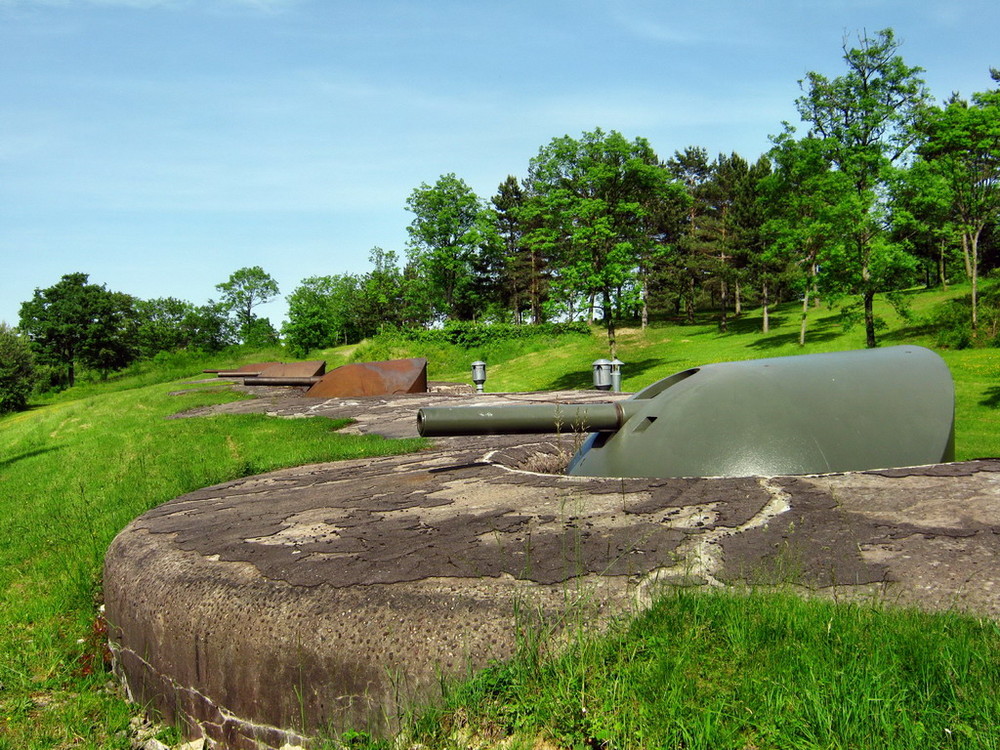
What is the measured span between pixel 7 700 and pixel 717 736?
11.9 feet

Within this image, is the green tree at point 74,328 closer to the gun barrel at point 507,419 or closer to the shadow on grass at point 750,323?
the shadow on grass at point 750,323

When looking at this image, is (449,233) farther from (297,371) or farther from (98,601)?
(98,601)

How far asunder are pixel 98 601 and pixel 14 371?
52.7 meters

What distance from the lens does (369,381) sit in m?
15.9

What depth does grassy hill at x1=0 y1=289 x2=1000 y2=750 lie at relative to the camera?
2.09 meters

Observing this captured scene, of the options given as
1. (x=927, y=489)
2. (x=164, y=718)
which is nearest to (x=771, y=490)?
(x=927, y=489)

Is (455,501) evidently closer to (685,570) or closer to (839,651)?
(685,570)

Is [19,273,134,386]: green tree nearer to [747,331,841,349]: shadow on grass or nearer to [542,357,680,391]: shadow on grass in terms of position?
[542,357,680,391]: shadow on grass

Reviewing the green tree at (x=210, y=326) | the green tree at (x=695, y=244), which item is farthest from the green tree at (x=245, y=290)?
the green tree at (x=695, y=244)

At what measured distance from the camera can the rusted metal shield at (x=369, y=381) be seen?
1582 cm

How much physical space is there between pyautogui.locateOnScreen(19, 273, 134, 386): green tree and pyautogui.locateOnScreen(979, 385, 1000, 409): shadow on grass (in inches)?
2595

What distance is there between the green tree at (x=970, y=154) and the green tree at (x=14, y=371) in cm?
4319

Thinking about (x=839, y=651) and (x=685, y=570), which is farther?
(x=685, y=570)

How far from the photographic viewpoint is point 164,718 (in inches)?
125
